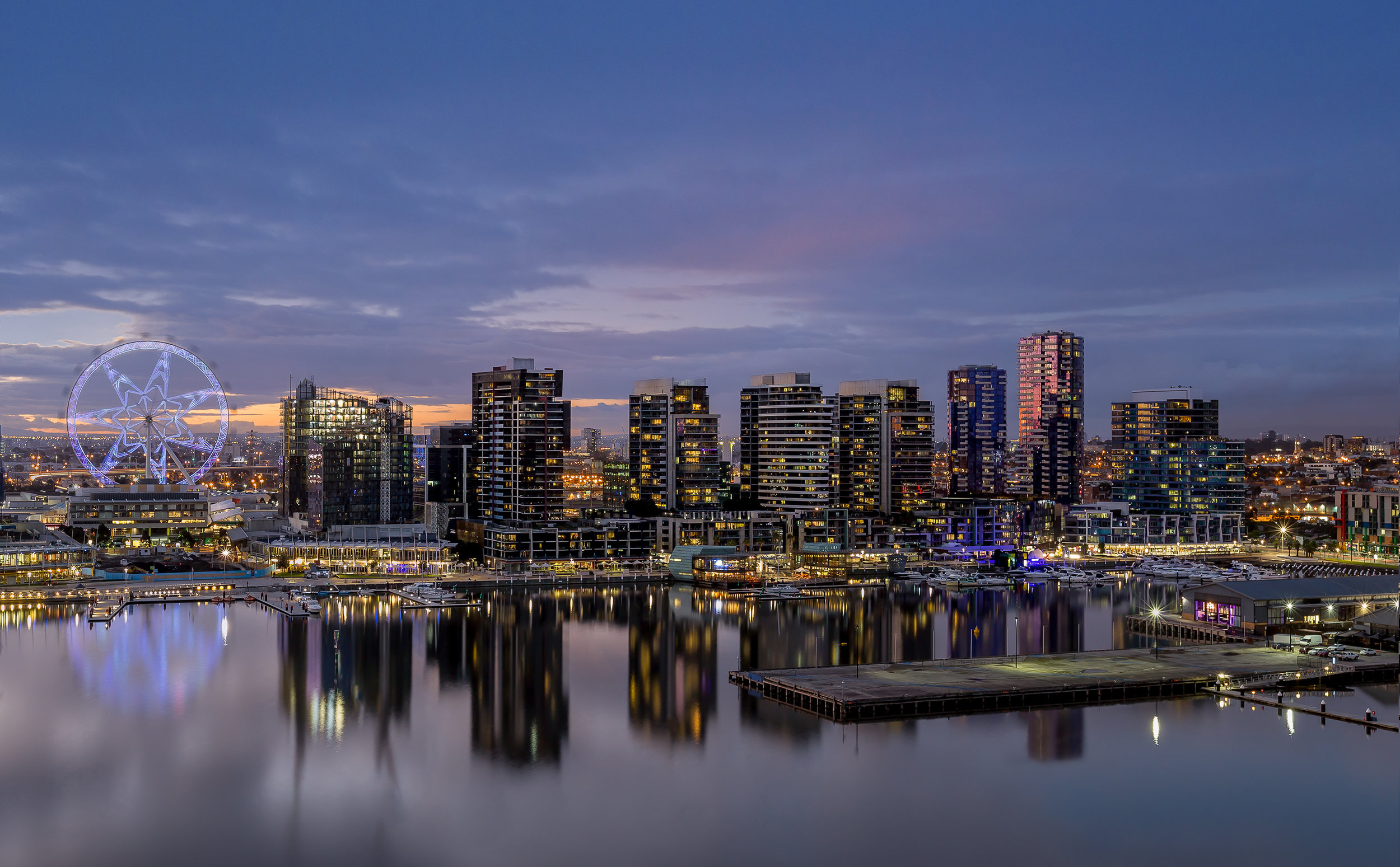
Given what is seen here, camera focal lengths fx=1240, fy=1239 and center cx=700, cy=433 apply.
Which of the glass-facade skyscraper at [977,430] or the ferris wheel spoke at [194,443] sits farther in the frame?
the glass-facade skyscraper at [977,430]

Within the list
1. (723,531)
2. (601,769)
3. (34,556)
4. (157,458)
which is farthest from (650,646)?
(157,458)

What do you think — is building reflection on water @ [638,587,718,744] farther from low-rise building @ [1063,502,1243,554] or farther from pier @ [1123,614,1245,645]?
low-rise building @ [1063,502,1243,554]

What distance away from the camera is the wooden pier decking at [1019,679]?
22.5 meters

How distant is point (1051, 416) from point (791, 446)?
134ft

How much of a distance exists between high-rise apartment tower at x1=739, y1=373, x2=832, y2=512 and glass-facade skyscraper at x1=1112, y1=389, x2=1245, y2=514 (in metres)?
17.1

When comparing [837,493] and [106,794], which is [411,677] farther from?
[837,493]

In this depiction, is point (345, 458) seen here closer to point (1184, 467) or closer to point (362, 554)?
point (362, 554)

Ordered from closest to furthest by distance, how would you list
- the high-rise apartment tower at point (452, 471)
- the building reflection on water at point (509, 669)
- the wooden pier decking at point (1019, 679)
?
1. the building reflection on water at point (509, 669)
2. the wooden pier decking at point (1019, 679)
3. the high-rise apartment tower at point (452, 471)

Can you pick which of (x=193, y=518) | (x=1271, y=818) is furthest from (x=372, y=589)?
(x=1271, y=818)

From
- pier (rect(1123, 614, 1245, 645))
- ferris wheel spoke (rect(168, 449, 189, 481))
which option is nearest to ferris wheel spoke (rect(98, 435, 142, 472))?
ferris wheel spoke (rect(168, 449, 189, 481))

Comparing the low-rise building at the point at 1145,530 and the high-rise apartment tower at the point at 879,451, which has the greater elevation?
the high-rise apartment tower at the point at 879,451

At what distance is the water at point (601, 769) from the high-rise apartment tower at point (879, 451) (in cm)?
3007

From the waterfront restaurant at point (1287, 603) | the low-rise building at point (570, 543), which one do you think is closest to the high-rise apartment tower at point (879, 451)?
the low-rise building at point (570, 543)

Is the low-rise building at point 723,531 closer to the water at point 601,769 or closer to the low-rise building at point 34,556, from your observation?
the water at point 601,769
